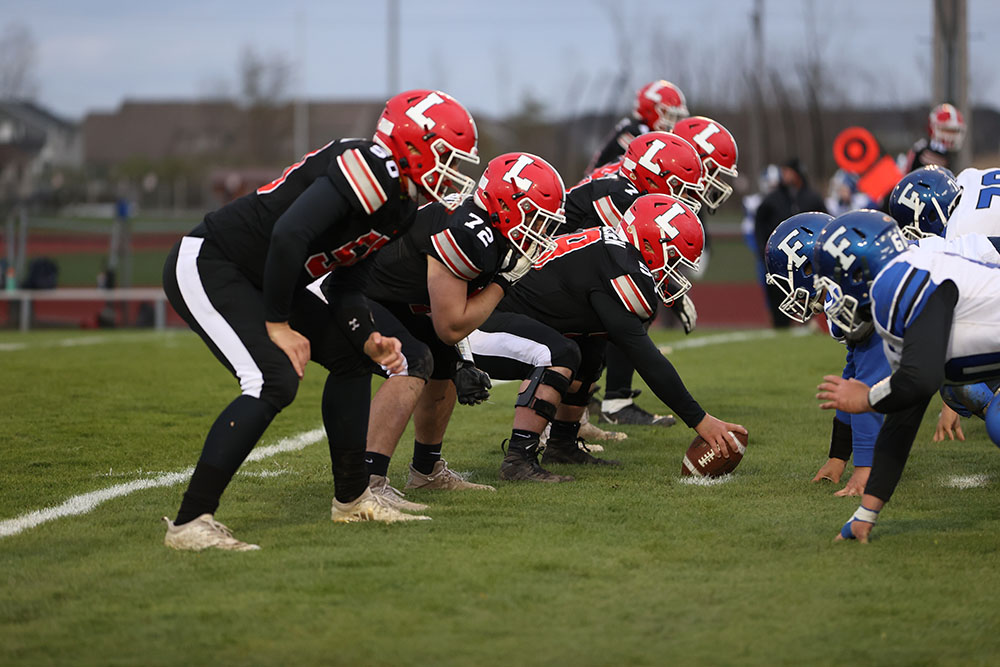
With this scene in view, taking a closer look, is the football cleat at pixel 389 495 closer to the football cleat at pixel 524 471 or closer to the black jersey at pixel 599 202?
the football cleat at pixel 524 471

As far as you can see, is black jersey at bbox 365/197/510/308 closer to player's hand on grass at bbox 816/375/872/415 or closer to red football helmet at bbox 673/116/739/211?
player's hand on grass at bbox 816/375/872/415

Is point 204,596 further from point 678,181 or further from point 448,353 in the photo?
point 678,181

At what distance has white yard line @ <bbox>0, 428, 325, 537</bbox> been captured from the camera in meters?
4.76

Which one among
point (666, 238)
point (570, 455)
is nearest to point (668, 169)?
point (666, 238)

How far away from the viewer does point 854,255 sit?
4199 millimetres

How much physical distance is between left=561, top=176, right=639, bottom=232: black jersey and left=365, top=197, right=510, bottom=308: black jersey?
1.71 m

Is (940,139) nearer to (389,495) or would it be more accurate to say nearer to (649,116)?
(649,116)

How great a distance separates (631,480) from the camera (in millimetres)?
5809

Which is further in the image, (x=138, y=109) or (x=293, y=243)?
(x=138, y=109)

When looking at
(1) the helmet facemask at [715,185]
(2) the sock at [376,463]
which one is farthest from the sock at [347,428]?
(1) the helmet facemask at [715,185]

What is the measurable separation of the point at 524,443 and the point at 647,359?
75 centimetres

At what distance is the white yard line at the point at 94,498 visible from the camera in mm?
4758

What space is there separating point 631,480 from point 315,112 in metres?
75.4

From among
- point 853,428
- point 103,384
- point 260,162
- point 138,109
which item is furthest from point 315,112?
point 853,428
